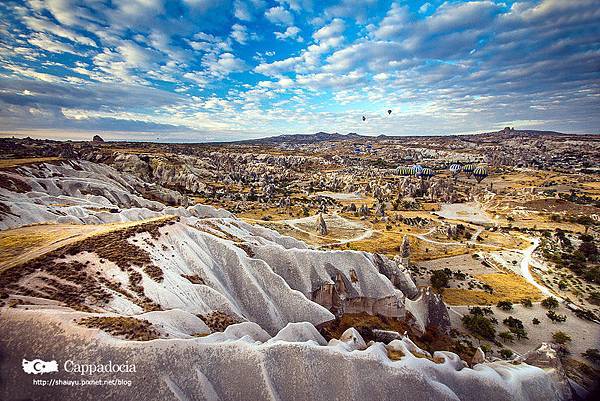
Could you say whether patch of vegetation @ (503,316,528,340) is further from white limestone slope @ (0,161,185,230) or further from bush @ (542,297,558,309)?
white limestone slope @ (0,161,185,230)

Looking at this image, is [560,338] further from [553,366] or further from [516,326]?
[553,366]

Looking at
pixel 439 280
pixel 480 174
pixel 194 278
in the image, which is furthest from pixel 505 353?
pixel 480 174

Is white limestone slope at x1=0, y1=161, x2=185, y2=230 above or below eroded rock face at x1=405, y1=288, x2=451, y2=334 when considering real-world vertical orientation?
above

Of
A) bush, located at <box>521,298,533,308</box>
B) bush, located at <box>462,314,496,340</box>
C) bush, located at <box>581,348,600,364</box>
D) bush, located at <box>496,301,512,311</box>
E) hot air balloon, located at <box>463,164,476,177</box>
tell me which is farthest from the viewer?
hot air balloon, located at <box>463,164,476,177</box>

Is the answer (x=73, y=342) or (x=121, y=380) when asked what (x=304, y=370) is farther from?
(x=73, y=342)

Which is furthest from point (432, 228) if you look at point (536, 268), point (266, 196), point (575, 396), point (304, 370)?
point (304, 370)

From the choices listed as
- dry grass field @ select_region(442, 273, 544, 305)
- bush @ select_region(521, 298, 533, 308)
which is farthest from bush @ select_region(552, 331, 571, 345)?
dry grass field @ select_region(442, 273, 544, 305)

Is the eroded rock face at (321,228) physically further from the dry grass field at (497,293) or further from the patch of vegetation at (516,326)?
the patch of vegetation at (516,326)

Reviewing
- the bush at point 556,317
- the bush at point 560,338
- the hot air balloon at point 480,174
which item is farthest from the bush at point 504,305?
the hot air balloon at point 480,174
